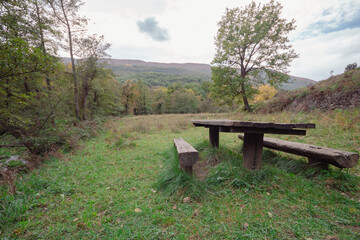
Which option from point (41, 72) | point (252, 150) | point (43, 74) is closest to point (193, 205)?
point (252, 150)

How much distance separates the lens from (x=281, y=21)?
13.5 metres

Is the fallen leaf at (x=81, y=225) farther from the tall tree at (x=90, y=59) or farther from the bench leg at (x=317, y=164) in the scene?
the tall tree at (x=90, y=59)

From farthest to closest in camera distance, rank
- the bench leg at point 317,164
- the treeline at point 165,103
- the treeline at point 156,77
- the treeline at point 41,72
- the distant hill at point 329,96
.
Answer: the treeline at point 156,77 < the treeline at point 165,103 < the distant hill at point 329,96 < the treeline at point 41,72 < the bench leg at point 317,164

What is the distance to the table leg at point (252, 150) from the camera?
2.67 metres

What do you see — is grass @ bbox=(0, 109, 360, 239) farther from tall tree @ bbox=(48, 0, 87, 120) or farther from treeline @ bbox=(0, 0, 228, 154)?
tall tree @ bbox=(48, 0, 87, 120)

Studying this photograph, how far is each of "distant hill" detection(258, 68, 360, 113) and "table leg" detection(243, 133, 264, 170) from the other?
8686 millimetres

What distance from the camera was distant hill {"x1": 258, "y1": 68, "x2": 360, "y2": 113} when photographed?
315 inches

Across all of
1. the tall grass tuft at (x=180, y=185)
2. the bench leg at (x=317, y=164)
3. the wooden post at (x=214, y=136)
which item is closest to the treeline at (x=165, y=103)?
the wooden post at (x=214, y=136)

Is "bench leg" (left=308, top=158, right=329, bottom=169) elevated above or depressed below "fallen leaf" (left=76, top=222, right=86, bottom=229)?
above

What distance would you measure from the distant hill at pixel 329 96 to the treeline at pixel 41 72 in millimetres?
12695

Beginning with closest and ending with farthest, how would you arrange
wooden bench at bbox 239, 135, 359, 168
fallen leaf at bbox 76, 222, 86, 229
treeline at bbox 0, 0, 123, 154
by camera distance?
fallen leaf at bbox 76, 222, 86, 229 → wooden bench at bbox 239, 135, 359, 168 → treeline at bbox 0, 0, 123, 154

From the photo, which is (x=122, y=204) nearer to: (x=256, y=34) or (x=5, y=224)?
(x=5, y=224)

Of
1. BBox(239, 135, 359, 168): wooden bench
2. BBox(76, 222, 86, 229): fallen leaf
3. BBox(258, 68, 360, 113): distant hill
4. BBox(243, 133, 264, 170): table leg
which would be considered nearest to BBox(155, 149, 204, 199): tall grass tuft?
BBox(243, 133, 264, 170): table leg

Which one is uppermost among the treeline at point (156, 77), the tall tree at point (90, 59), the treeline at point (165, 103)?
the treeline at point (156, 77)
